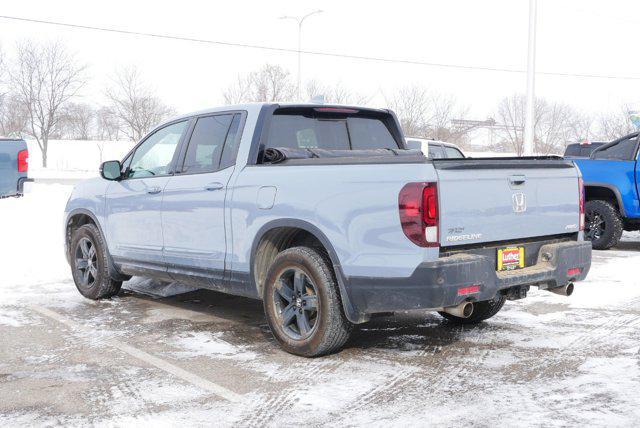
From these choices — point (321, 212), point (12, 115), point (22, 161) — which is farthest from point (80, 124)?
point (321, 212)

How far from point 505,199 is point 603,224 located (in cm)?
742

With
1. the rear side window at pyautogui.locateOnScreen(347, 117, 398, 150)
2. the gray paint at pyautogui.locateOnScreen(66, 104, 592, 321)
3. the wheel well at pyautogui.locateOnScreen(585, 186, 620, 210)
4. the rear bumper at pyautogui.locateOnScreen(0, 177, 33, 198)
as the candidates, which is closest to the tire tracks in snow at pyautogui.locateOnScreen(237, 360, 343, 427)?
the gray paint at pyautogui.locateOnScreen(66, 104, 592, 321)

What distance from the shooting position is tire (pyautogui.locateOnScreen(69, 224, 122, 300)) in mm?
7336

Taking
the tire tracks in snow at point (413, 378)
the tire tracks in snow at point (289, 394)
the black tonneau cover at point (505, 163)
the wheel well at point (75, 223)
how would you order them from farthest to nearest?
the wheel well at point (75, 223) → the black tonneau cover at point (505, 163) → the tire tracks in snow at point (413, 378) → the tire tracks in snow at point (289, 394)

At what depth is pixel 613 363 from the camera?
499 centimetres

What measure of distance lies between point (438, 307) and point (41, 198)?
16130mm

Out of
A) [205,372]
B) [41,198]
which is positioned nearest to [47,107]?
[41,198]

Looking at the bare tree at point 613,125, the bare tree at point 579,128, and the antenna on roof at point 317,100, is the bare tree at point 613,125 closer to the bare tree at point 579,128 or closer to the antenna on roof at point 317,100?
the bare tree at point 579,128

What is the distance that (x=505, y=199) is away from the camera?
4957mm

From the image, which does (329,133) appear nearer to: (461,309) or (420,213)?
(420,213)

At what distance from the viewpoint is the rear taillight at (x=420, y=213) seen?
450 centimetres

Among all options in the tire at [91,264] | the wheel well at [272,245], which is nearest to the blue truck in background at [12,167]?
the tire at [91,264]

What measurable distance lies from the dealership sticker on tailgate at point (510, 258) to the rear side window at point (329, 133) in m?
1.75

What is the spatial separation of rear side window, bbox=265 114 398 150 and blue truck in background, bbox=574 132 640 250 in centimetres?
594
